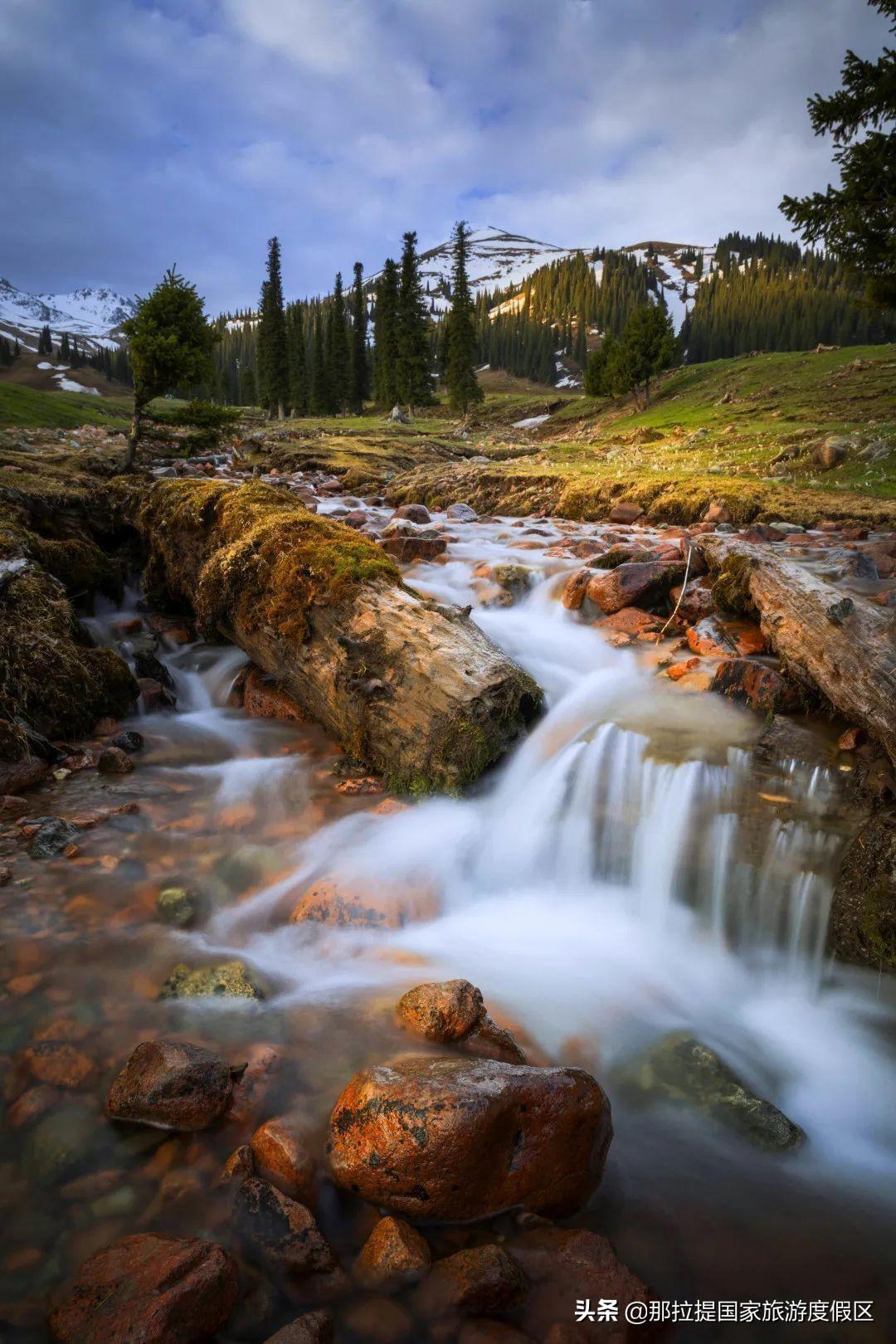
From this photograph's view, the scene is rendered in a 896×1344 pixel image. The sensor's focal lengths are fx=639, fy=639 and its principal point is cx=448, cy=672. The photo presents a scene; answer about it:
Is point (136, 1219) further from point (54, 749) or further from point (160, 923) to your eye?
point (54, 749)

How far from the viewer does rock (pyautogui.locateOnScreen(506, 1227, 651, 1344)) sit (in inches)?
90.1

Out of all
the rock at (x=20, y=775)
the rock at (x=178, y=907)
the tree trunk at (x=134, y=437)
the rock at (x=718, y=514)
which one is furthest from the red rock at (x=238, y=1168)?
the tree trunk at (x=134, y=437)

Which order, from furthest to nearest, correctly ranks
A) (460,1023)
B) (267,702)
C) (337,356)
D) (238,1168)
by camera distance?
(337,356), (267,702), (460,1023), (238,1168)

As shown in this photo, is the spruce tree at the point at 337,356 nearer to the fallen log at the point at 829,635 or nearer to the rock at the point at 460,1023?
the fallen log at the point at 829,635

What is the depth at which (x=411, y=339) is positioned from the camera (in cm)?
5859

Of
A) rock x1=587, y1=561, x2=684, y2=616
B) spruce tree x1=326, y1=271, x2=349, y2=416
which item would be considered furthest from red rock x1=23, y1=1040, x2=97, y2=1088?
spruce tree x1=326, y1=271, x2=349, y2=416

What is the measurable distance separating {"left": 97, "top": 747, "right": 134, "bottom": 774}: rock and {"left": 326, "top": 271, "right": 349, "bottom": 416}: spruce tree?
69.8 m

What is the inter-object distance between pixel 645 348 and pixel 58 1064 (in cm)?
6776

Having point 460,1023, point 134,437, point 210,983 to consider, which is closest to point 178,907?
point 210,983

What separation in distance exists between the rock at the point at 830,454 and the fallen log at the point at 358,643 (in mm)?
17326

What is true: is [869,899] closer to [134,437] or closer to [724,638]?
[724,638]

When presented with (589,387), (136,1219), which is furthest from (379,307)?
(136,1219)

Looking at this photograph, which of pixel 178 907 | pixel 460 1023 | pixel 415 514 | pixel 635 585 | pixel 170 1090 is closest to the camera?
pixel 170 1090

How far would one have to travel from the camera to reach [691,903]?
4.81 meters
